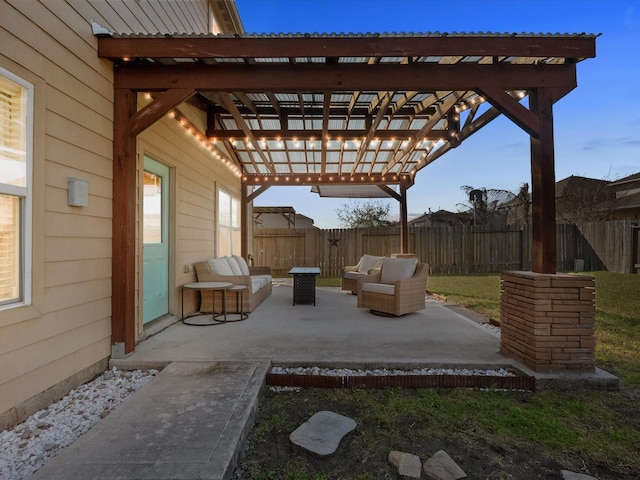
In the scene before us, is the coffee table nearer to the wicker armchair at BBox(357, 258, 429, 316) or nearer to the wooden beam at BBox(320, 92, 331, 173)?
the wicker armchair at BBox(357, 258, 429, 316)

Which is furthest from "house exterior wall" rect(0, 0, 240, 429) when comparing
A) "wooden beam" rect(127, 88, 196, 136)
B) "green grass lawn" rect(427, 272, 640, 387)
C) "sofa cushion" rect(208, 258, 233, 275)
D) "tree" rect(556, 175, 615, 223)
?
"tree" rect(556, 175, 615, 223)

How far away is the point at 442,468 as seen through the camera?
1620 millimetres

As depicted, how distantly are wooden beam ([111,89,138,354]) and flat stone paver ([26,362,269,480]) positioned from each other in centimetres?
83

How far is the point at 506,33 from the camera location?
292 centimetres

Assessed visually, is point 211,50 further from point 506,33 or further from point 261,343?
point 261,343

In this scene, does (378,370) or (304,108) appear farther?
(304,108)

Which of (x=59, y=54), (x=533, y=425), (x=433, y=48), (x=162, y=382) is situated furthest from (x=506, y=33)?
(x=162, y=382)

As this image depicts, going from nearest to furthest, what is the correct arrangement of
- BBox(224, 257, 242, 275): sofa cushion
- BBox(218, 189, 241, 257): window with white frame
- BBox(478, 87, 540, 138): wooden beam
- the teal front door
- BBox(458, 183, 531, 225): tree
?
BBox(478, 87, 540, 138): wooden beam → the teal front door → BBox(224, 257, 242, 275): sofa cushion → BBox(218, 189, 241, 257): window with white frame → BBox(458, 183, 531, 225): tree

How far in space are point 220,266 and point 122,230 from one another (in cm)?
229

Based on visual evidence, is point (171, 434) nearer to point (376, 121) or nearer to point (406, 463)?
point (406, 463)

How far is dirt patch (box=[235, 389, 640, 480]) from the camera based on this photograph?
1.61 m

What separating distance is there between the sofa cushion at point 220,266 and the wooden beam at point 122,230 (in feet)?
6.56

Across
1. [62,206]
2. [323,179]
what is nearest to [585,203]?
[323,179]

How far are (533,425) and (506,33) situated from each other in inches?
125
